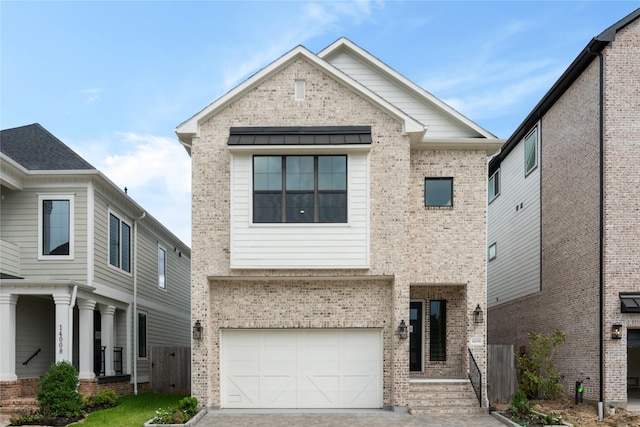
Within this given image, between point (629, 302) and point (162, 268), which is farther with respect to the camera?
point (162, 268)

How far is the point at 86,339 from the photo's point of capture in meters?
18.0

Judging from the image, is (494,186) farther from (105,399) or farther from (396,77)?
(105,399)

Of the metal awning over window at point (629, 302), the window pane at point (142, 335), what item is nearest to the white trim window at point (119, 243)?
the window pane at point (142, 335)

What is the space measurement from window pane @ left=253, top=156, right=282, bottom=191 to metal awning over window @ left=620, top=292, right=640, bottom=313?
923 cm

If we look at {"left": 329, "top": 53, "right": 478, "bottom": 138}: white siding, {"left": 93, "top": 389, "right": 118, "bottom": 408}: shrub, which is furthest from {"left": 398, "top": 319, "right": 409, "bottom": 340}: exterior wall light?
{"left": 93, "top": 389, "right": 118, "bottom": 408}: shrub

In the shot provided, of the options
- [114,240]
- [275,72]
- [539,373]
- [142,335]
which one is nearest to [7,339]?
[114,240]

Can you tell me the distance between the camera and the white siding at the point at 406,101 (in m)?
18.0

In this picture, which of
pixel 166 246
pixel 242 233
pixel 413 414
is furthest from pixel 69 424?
pixel 166 246

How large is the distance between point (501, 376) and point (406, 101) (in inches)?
323

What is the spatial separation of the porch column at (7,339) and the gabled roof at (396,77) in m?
11.0

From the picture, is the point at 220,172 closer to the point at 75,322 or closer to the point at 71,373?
the point at 71,373

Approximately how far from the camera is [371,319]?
54.5ft

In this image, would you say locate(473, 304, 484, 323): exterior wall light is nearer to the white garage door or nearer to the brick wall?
the white garage door

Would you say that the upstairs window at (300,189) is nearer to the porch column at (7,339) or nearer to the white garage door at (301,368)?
the white garage door at (301,368)
